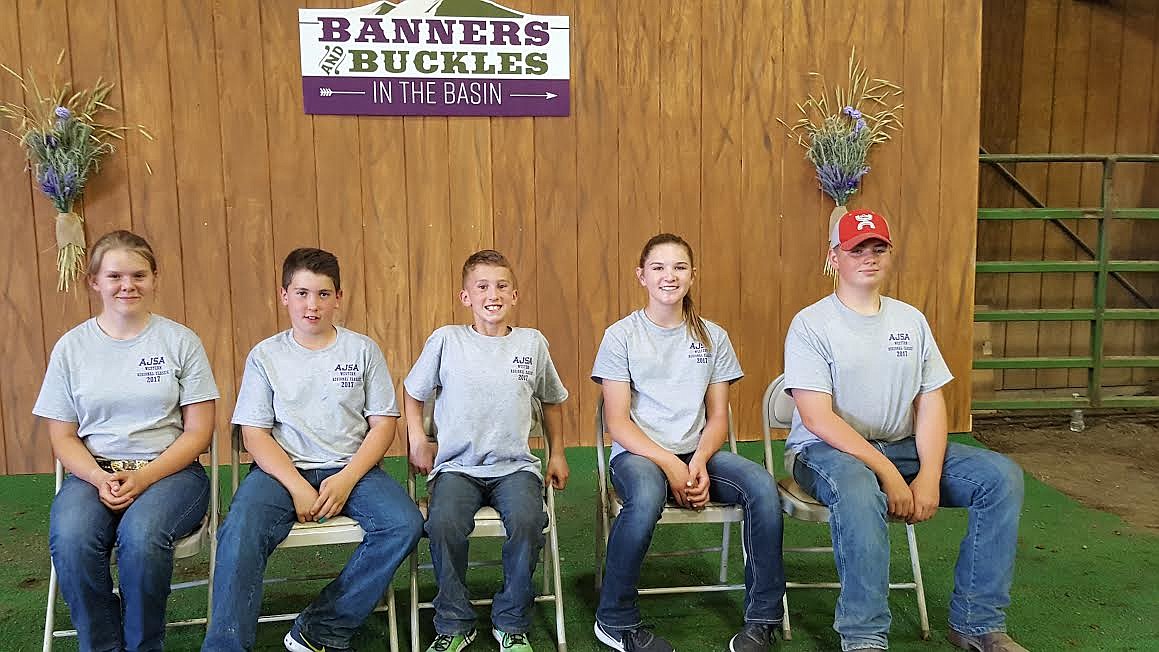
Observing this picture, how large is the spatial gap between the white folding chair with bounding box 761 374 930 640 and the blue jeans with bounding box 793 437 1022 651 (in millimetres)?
38

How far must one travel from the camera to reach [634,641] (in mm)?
2217

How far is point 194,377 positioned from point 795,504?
5.65ft

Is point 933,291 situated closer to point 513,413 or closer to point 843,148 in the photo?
point 843,148

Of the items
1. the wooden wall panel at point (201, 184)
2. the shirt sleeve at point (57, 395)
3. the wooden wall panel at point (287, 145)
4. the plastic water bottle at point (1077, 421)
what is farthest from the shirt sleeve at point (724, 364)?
the plastic water bottle at point (1077, 421)

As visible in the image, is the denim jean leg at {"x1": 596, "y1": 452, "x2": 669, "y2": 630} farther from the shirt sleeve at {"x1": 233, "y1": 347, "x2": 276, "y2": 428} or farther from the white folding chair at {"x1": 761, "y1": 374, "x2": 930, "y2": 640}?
the shirt sleeve at {"x1": 233, "y1": 347, "x2": 276, "y2": 428}

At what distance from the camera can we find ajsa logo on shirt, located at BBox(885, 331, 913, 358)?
2.37m

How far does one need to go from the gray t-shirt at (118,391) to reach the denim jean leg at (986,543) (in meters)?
2.18

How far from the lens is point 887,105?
13.3 ft

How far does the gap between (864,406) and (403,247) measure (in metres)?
2.34

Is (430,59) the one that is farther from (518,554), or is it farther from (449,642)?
(449,642)

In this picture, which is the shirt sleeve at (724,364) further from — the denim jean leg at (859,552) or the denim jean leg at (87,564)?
the denim jean leg at (87,564)

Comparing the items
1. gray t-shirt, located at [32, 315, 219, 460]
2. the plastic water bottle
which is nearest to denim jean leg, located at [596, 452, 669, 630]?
gray t-shirt, located at [32, 315, 219, 460]

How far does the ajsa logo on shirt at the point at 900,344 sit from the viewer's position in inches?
93.3

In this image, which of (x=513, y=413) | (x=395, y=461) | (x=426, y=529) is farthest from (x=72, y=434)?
(x=395, y=461)
